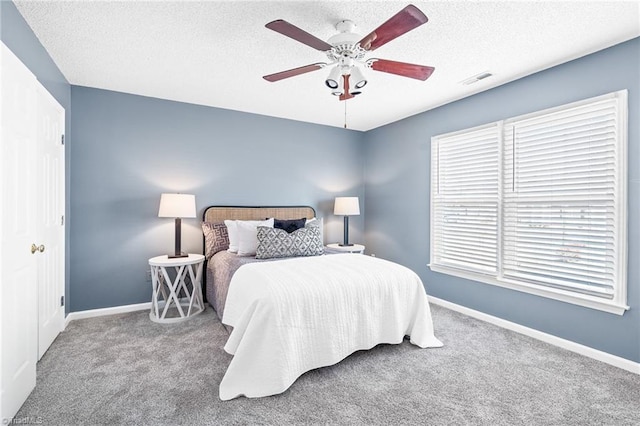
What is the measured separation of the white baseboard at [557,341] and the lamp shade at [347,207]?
181 centimetres

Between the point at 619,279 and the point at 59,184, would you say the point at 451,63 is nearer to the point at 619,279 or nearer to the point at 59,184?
the point at 619,279

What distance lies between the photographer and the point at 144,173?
3.69 metres

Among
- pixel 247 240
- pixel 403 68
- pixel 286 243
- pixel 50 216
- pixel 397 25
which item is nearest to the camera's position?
pixel 397 25

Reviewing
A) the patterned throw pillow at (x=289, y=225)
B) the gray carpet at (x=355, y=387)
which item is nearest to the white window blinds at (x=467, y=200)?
the gray carpet at (x=355, y=387)

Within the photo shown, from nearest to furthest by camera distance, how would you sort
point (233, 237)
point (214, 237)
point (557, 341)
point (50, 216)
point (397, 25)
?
point (397, 25), point (50, 216), point (557, 341), point (233, 237), point (214, 237)

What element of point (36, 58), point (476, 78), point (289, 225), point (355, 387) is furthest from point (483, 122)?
point (36, 58)

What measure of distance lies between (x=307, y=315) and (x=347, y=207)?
2651 mm

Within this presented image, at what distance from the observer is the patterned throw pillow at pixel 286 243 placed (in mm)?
3297

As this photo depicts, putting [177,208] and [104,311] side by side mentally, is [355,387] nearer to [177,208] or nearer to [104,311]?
[177,208]

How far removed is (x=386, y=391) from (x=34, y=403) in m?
2.21

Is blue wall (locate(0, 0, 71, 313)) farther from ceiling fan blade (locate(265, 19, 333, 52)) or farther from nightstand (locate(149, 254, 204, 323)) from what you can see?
ceiling fan blade (locate(265, 19, 333, 52))

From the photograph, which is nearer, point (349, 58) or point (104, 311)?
point (349, 58)

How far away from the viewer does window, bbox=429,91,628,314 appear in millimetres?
2457

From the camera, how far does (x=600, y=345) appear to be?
98.8 inches
